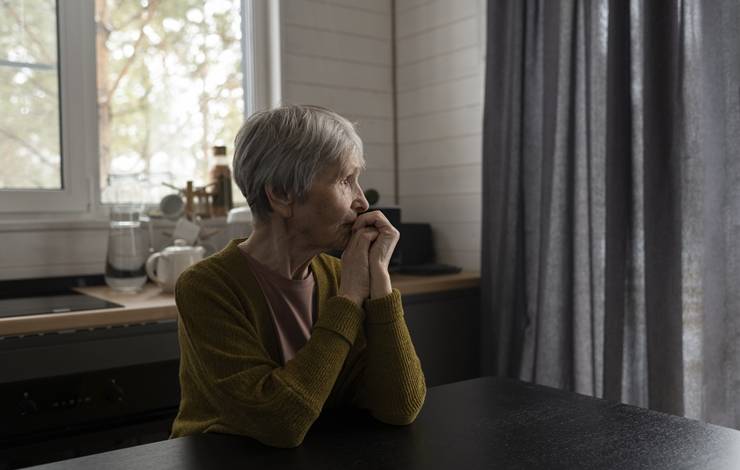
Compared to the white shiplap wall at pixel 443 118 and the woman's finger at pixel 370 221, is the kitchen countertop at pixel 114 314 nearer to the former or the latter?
the white shiplap wall at pixel 443 118

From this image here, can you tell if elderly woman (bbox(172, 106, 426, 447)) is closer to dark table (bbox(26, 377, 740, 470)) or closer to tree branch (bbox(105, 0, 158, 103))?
dark table (bbox(26, 377, 740, 470))

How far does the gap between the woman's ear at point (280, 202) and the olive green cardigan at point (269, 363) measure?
102mm

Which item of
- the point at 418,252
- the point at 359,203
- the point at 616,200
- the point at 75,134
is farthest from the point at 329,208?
the point at 418,252

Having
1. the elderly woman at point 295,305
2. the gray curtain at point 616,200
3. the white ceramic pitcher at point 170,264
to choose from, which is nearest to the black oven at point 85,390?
the white ceramic pitcher at point 170,264

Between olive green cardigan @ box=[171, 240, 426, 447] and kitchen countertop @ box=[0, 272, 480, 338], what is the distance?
2.00 feet

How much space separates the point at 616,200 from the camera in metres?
2.11

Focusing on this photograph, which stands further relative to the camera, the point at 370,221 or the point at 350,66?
the point at 350,66

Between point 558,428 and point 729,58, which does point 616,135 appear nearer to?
point 729,58

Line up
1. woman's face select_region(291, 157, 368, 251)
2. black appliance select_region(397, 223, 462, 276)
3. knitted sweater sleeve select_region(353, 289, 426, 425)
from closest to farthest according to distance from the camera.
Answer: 1. knitted sweater sleeve select_region(353, 289, 426, 425)
2. woman's face select_region(291, 157, 368, 251)
3. black appliance select_region(397, 223, 462, 276)

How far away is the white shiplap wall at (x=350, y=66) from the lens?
9.20 feet

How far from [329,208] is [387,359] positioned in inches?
11.2

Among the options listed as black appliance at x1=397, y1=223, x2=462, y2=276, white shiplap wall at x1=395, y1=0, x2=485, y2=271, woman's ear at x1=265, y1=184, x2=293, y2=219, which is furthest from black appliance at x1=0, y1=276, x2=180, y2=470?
white shiplap wall at x1=395, y1=0, x2=485, y2=271

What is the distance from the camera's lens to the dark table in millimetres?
964

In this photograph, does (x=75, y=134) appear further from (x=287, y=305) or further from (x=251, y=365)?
(x=251, y=365)
